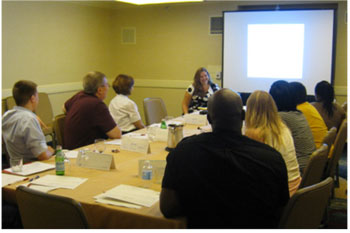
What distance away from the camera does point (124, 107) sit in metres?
4.58

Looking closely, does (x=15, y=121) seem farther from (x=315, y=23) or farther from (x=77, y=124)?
(x=315, y=23)

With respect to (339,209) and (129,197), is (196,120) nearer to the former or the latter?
(339,209)

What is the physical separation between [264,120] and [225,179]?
3.19 feet

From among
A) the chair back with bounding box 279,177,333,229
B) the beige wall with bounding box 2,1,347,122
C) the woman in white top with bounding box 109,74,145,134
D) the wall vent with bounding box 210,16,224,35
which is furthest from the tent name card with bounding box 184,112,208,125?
the wall vent with bounding box 210,16,224,35

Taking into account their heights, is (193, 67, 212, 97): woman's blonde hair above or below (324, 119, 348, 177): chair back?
above

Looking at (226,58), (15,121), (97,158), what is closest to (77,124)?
(15,121)

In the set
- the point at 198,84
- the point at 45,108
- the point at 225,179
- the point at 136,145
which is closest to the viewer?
the point at 225,179

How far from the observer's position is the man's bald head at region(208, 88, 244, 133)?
1.88 meters

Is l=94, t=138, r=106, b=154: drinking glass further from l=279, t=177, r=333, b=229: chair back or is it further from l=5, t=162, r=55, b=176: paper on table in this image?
l=279, t=177, r=333, b=229: chair back

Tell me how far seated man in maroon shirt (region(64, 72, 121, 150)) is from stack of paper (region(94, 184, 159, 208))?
133 cm

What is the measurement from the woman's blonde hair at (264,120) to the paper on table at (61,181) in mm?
1103

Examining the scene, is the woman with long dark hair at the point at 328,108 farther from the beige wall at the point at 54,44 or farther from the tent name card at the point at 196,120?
the beige wall at the point at 54,44

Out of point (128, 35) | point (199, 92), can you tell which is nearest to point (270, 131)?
point (199, 92)

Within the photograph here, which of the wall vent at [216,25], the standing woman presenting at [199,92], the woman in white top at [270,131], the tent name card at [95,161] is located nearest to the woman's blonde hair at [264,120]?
the woman in white top at [270,131]
